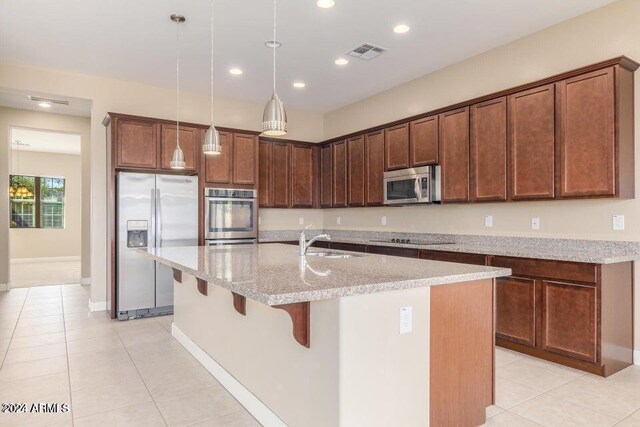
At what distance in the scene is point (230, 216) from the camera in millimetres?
5508

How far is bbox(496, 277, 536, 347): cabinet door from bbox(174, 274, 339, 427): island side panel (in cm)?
226

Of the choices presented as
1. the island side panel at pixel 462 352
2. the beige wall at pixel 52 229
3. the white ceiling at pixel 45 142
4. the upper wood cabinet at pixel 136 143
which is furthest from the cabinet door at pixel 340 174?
the beige wall at pixel 52 229

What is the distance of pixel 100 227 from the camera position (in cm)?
522

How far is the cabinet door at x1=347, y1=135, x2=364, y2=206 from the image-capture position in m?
5.79

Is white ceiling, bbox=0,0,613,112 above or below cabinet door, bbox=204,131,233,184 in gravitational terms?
above

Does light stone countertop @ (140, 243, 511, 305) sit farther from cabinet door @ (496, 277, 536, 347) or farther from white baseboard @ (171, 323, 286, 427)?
cabinet door @ (496, 277, 536, 347)

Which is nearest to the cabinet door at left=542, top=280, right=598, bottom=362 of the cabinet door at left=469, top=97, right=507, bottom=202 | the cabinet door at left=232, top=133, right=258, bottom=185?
the cabinet door at left=469, top=97, right=507, bottom=202

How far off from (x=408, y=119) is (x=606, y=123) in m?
2.21

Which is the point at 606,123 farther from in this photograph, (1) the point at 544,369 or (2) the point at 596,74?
(1) the point at 544,369

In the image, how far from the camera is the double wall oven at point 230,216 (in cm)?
534

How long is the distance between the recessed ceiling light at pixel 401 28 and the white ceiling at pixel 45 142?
7.08 metres

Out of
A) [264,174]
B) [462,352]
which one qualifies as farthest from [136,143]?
[462,352]

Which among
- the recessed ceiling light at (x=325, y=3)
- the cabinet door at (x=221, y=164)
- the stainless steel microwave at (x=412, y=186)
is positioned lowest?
the stainless steel microwave at (x=412, y=186)

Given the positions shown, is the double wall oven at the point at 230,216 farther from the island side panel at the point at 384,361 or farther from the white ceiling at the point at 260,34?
the island side panel at the point at 384,361
